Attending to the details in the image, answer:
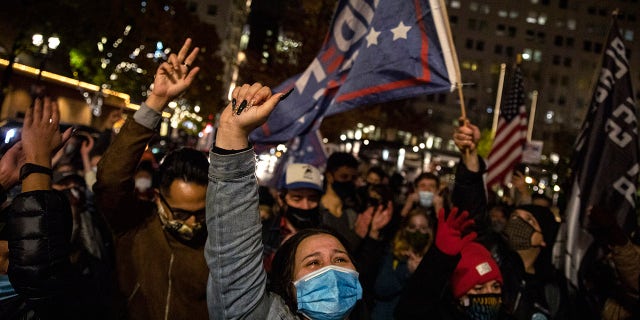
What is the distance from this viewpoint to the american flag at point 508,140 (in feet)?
36.7

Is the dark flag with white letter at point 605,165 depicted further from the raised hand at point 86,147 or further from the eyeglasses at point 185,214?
the raised hand at point 86,147

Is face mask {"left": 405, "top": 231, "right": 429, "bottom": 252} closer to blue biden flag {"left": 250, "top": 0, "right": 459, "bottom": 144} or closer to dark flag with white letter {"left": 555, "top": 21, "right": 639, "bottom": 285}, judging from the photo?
blue biden flag {"left": 250, "top": 0, "right": 459, "bottom": 144}

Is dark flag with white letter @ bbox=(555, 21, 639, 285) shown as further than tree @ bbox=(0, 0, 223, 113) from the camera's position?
No

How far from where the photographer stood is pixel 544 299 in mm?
4371

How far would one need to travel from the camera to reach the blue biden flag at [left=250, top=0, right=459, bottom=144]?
4270 mm

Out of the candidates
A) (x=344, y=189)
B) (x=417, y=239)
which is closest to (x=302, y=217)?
(x=417, y=239)

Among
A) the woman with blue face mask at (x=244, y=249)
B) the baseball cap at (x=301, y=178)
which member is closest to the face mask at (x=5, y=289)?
the woman with blue face mask at (x=244, y=249)

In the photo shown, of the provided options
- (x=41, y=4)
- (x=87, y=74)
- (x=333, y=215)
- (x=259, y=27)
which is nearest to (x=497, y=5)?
(x=259, y=27)

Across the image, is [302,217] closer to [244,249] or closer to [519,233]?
[519,233]

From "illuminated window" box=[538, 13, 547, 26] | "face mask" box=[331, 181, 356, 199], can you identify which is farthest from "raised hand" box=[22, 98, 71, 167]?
"illuminated window" box=[538, 13, 547, 26]

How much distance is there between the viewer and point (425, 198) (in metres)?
6.60

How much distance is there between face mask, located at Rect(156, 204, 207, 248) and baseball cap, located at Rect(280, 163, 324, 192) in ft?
5.48

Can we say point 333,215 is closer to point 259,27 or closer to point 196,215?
point 196,215

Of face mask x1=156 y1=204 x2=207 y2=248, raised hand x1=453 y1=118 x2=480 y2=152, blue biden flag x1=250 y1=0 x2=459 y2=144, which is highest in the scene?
blue biden flag x1=250 y1=0 x2=459 y2=144
